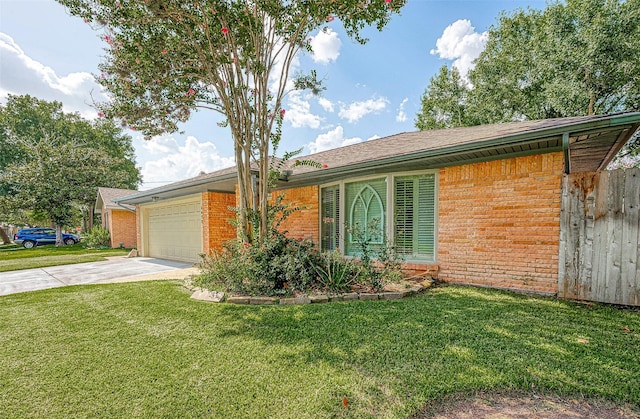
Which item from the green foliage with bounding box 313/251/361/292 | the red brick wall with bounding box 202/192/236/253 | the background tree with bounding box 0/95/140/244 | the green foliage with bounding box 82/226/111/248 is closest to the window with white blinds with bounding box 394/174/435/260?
the green foliage with bounding box 313/251/361/292

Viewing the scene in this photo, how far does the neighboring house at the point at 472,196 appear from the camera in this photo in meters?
4.47

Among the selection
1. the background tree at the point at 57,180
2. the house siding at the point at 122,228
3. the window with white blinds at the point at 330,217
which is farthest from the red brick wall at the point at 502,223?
the house siding at the point at 122,228

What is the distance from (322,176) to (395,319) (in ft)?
13.4

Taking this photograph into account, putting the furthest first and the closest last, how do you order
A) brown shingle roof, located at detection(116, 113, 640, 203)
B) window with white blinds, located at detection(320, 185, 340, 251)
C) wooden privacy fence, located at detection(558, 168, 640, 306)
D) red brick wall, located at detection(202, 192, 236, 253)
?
red brick wall, located at detection(202, 192, 236, 253) < window with white blinds, located at detection(320, 185, 340, 251) < wooden privacy fence, located at detection(558, 168, 640, 306) < brown shingle roof, located at detection(116, 113, 640, 203)

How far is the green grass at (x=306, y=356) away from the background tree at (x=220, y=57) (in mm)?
2706

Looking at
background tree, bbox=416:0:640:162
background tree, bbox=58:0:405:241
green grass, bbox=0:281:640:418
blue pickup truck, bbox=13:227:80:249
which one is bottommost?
blue pickup truck, bbox=13:227:80:249

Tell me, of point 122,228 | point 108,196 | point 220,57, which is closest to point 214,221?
point 220,57

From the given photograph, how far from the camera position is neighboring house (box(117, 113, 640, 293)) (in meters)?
4.47

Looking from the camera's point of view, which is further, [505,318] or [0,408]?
[505,318]

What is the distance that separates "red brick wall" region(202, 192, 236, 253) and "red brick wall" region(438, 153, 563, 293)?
257 inches

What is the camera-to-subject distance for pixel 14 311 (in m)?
4.38

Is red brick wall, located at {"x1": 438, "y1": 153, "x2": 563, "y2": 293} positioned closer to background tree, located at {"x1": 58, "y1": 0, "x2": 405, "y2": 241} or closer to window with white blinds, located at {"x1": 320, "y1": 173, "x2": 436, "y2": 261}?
window with white blinds, located at {"x1": 320, "y1": 173, "x2": 436, "y2": 261}

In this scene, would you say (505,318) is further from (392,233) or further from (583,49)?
(583,49)

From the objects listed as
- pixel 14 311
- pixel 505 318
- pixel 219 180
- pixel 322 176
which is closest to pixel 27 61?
pixel 219 180
